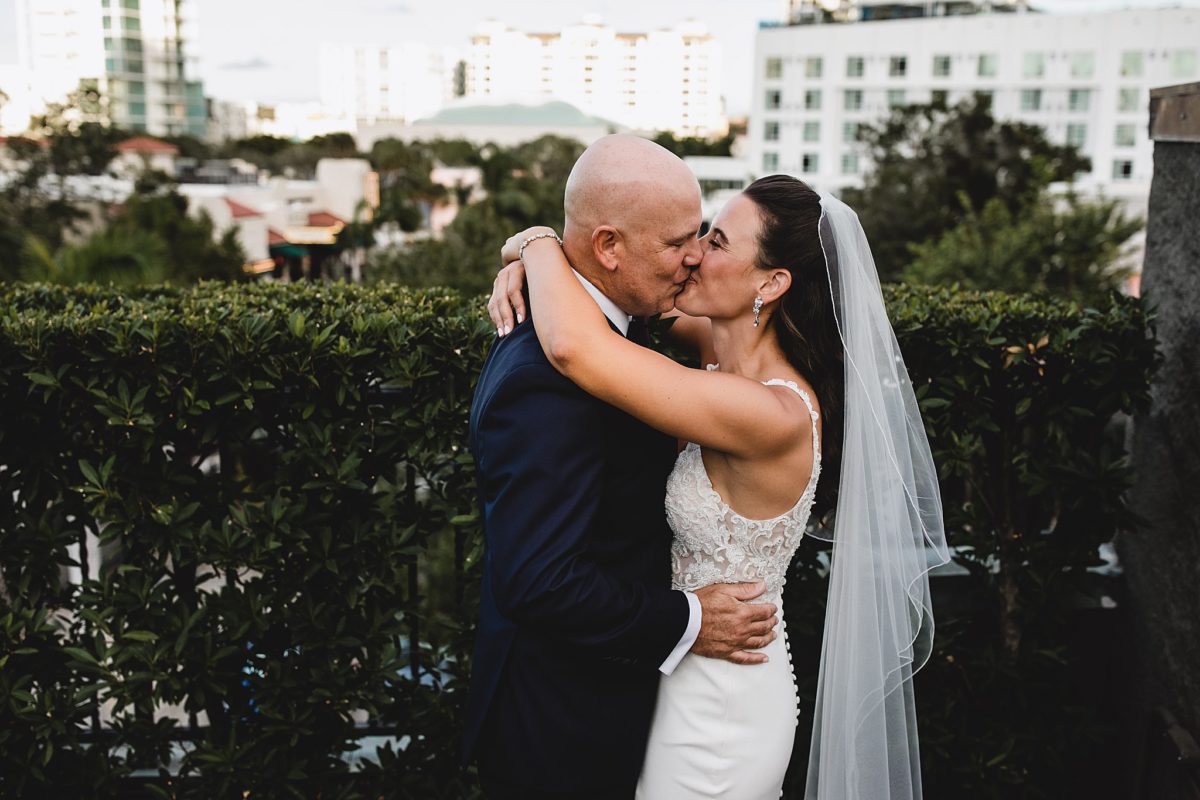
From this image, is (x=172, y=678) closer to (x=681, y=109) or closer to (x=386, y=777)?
(x=386, y=777)

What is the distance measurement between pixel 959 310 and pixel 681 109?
607 feet

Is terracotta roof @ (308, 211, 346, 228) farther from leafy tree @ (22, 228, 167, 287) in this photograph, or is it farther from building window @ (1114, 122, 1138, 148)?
building window @ (1114, 122, 1138, 148)

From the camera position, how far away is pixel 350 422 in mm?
3324

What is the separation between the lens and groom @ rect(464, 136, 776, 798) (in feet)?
7.03

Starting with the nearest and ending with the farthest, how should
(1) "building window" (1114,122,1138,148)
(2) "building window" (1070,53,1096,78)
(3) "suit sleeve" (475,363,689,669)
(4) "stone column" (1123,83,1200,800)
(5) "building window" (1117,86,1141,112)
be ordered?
(3) "suit sleeve" (475,363,689,669) < (4) "stone column" (1123,83,1200,800) < (5) "building window" (1117,86,1141,112) < (2) "building window" (1070,53,1096,78) < (1) "building window" (1114,122,1138,148)

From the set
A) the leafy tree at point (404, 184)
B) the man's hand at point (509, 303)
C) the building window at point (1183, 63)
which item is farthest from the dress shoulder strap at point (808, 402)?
the building window at point (1183, 63)

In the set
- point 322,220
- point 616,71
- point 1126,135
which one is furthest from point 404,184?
point 616,71

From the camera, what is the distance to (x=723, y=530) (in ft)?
8.21

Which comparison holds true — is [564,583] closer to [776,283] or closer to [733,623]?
[733,623]

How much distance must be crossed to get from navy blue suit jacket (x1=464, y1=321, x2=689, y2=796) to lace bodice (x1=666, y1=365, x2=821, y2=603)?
5 cm

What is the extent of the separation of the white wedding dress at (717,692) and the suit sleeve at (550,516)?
1.03 feet

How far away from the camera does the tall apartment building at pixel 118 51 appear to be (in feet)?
394

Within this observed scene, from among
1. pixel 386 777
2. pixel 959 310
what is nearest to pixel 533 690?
pixel 386 777

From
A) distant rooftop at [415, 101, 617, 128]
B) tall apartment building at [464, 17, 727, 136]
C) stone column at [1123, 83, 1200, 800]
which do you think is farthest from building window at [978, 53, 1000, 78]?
tall apartment building at [464, 17, 727, 136]
